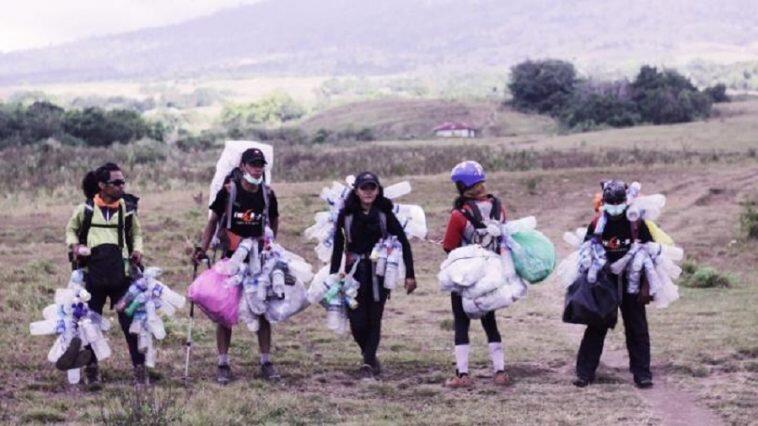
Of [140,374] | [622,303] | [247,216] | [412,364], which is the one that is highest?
[247,216]

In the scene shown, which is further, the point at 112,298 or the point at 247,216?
the point at 247,216

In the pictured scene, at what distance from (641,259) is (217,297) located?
11.9 feet

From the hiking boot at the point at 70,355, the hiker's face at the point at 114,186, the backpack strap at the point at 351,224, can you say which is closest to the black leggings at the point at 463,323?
the backpack strap at the point at 351,224

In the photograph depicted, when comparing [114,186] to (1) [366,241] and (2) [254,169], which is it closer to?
(2) [254,169]

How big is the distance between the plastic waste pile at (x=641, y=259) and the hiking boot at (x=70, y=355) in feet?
13.9

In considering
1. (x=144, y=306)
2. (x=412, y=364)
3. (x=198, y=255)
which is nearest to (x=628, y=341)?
(x=412, y=364)

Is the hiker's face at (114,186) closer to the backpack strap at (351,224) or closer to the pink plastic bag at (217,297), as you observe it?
the pink plastic bag at (217,297)

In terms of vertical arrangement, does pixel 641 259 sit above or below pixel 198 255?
below

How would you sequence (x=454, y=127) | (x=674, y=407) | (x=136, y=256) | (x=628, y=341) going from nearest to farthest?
(x=674, y=407), (x=136, y=256), (x=628, y=341), (x=454, y=127)

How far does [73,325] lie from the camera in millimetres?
10680

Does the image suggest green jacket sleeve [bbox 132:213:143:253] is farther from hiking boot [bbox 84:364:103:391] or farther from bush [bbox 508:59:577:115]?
bush [bbox 508:59:577:115]

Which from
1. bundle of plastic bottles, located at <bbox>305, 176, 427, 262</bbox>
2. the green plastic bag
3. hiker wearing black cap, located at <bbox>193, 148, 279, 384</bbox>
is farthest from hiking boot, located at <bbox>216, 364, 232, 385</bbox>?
the green plastic bag

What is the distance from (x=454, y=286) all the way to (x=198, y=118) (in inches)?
6121

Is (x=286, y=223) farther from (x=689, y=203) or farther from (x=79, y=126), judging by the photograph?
(x=79, y=126)
